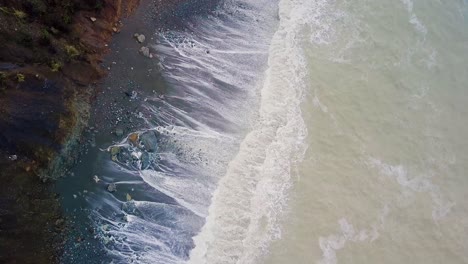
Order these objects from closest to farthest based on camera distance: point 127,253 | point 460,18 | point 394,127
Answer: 1. point 127,253
2. point 394,127
3. point 460,18

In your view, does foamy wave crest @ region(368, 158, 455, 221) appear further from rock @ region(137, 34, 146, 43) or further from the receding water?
rock @ region(137, 34, 146, 43)

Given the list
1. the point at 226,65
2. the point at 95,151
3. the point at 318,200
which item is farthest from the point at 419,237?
the point at 95,151

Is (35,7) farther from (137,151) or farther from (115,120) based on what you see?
(137,151)

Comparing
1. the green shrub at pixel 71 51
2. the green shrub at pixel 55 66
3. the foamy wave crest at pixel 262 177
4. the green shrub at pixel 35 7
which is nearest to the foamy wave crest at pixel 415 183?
the foamy wave crest at pixel 262 177

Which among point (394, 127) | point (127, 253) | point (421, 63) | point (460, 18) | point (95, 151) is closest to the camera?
point (127, 253)

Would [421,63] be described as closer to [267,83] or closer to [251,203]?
[267,83]

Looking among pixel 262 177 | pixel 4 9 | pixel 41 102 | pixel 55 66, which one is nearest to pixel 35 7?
pixel 4 9

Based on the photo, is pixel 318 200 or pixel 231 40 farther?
pixel 231 40
